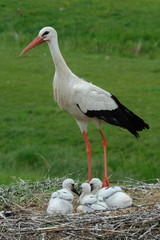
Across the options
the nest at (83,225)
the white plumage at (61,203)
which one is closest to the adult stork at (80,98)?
the white plumage at (61,203)

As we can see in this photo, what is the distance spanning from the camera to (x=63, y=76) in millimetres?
9164

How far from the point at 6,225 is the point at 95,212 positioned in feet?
2.86

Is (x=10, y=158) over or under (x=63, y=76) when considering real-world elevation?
under

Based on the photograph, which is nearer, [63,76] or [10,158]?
[63,76]

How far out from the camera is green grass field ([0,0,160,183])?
1215cm

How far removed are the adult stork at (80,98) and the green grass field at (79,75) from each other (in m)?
0.77

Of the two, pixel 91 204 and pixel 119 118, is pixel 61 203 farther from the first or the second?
pixel 119 118

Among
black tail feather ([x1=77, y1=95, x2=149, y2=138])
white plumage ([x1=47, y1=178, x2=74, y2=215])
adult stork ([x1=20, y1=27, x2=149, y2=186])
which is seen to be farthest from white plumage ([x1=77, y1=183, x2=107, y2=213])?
black tail feather ([x1=77, y1=95, x2=149, y2=138])

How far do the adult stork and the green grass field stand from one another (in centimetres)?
77

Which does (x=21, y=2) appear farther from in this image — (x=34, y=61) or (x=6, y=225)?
(x=6, y=225)

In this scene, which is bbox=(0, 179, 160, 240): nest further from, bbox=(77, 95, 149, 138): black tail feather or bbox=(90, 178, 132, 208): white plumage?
bbox=(77, 95, 149, 138): black tail feather

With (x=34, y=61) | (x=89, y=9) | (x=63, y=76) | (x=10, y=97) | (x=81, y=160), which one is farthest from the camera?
(x=89, y=9)

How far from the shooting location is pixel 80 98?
9109 millimetres

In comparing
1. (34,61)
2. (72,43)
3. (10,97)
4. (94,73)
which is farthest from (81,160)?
(72,43)
